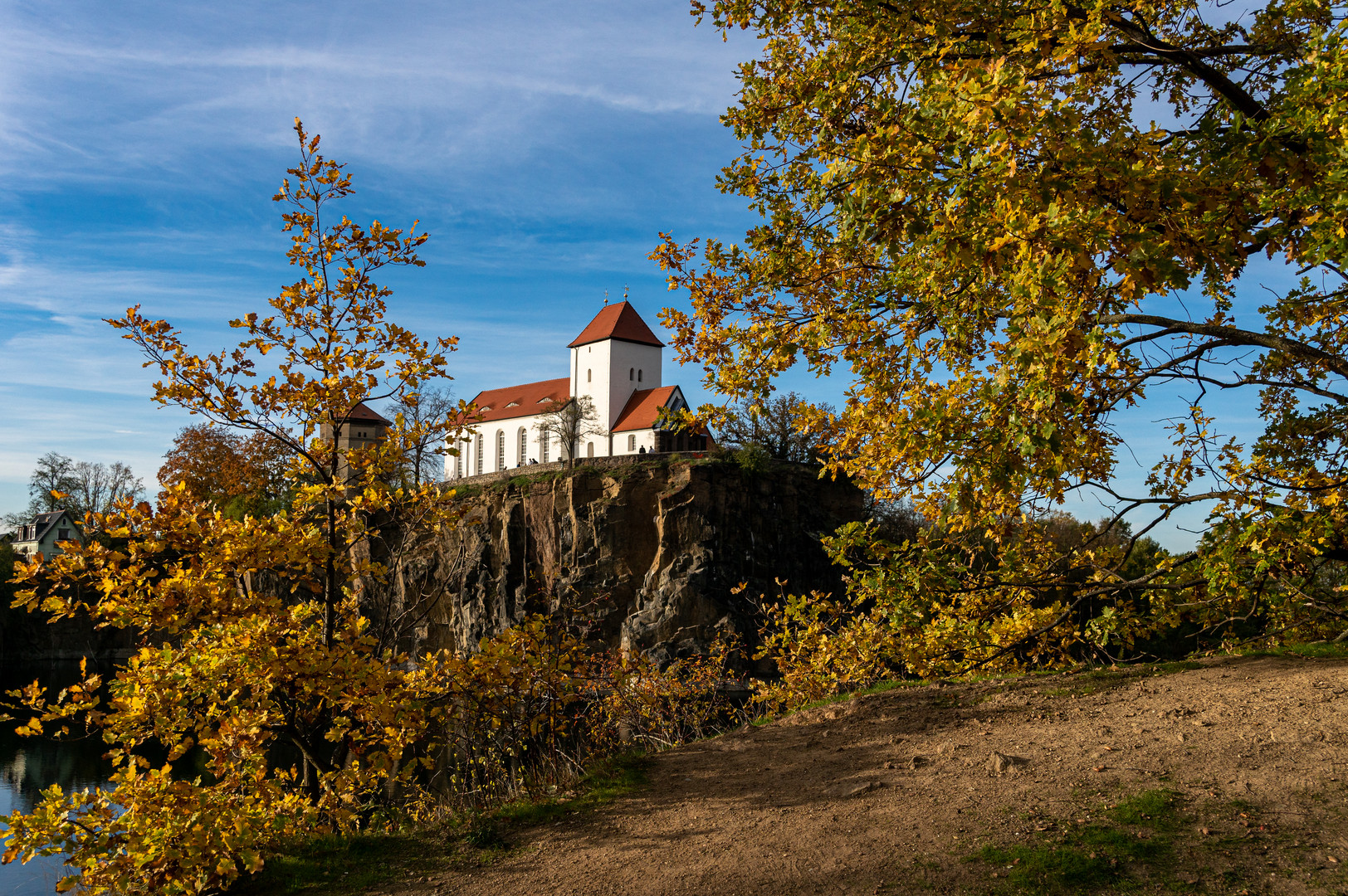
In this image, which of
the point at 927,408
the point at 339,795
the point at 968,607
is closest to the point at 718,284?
the point at 927,408

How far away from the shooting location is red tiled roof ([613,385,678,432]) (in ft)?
171

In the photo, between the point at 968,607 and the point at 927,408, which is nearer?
the point at 927,408

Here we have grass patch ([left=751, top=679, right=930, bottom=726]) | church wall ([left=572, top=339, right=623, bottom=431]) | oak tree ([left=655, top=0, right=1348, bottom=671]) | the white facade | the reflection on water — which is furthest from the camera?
the white facade

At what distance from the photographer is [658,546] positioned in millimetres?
39812

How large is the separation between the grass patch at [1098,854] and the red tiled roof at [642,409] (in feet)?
150

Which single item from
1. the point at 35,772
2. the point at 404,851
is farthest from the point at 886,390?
the point at 35,772

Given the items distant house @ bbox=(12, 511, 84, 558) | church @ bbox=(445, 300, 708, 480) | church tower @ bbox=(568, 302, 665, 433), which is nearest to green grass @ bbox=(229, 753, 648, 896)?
church @ bbox=(445, 300, 708, 480)

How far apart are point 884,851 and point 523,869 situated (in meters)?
2.26

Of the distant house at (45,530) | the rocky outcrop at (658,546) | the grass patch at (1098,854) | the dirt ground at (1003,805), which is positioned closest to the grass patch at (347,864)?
the dirt ground at (1003,805)

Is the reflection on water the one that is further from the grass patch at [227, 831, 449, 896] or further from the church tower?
the church tower

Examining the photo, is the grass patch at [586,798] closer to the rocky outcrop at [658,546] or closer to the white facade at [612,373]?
the rocky outcrop at [658,546]

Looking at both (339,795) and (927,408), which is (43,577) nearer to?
(339,795)

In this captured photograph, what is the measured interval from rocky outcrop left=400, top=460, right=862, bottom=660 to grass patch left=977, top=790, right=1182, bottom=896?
102ft

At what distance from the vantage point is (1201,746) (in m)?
6.09
